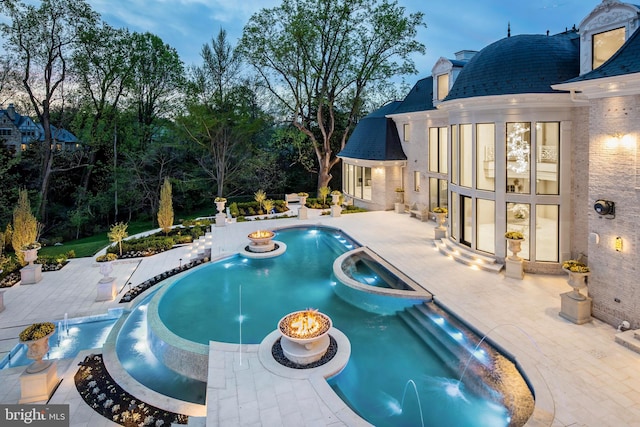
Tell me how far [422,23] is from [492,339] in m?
23.1

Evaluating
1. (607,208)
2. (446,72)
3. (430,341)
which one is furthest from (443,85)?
(430,341)

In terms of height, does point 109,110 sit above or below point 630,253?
above

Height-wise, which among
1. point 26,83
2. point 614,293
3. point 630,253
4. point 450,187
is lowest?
point 614,293

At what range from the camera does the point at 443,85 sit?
17.1 meters

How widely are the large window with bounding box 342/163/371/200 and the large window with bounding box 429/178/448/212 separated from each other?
16.8 ft

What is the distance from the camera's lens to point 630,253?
783 cm

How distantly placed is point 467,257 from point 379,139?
10952 mm

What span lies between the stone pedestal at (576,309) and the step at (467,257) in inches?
119

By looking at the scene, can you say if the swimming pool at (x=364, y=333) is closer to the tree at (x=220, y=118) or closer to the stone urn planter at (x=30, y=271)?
the stone urn planter at (x=30, y=271)

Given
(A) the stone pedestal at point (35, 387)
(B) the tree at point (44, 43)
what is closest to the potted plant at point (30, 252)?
(A) the stone pedestal at point (35, 387)

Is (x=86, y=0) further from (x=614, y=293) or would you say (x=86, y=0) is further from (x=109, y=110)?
(x=614, y=293)

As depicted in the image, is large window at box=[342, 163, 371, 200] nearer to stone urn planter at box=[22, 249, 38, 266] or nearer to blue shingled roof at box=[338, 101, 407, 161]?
blue shingled roof at box=[338, 101, 407, 161]

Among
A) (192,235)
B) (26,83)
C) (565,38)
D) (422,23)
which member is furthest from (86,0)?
(565,38)

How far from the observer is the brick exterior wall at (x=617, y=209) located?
7.75 meters
